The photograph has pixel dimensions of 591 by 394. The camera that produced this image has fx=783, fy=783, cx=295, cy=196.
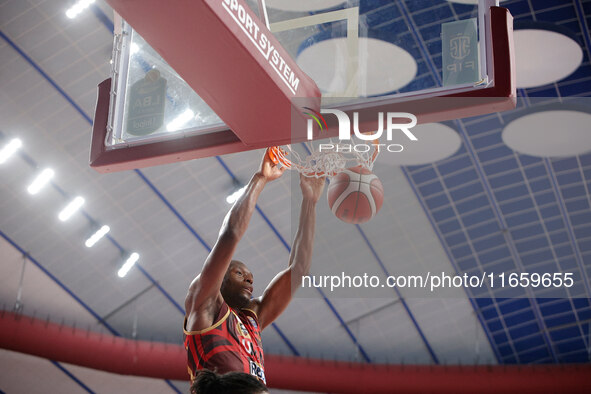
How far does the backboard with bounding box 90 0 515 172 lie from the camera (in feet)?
17.8

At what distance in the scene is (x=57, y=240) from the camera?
1572 cm

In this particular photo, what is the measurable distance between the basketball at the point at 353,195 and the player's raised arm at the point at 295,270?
1074mm

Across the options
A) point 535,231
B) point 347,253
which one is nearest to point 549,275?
point 535,231

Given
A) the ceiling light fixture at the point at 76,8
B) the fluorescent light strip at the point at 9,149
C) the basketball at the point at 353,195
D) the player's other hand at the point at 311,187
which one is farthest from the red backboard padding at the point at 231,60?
the fluorescent light strip at the point at 9,149

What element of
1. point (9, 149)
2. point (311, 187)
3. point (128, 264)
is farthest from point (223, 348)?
point (128, 264)

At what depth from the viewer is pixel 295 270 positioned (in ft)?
20.1

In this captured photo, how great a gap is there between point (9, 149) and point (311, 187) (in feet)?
31.3

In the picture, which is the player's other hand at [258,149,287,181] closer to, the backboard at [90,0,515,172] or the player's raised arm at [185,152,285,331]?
the backboard at [90,0,515,172]

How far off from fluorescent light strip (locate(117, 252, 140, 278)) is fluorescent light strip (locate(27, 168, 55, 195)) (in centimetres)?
231

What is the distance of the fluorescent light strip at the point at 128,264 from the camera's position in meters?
15.7

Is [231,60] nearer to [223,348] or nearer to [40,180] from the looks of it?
[223,348]

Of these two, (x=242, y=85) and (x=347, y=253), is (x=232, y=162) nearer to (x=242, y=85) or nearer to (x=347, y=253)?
(x=347, y=253)

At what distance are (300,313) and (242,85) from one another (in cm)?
1215

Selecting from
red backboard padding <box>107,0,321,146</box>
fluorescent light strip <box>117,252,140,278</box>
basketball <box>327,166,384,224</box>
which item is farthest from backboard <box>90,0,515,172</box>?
fluorescent light strip <box>117,252,140,278</box>
